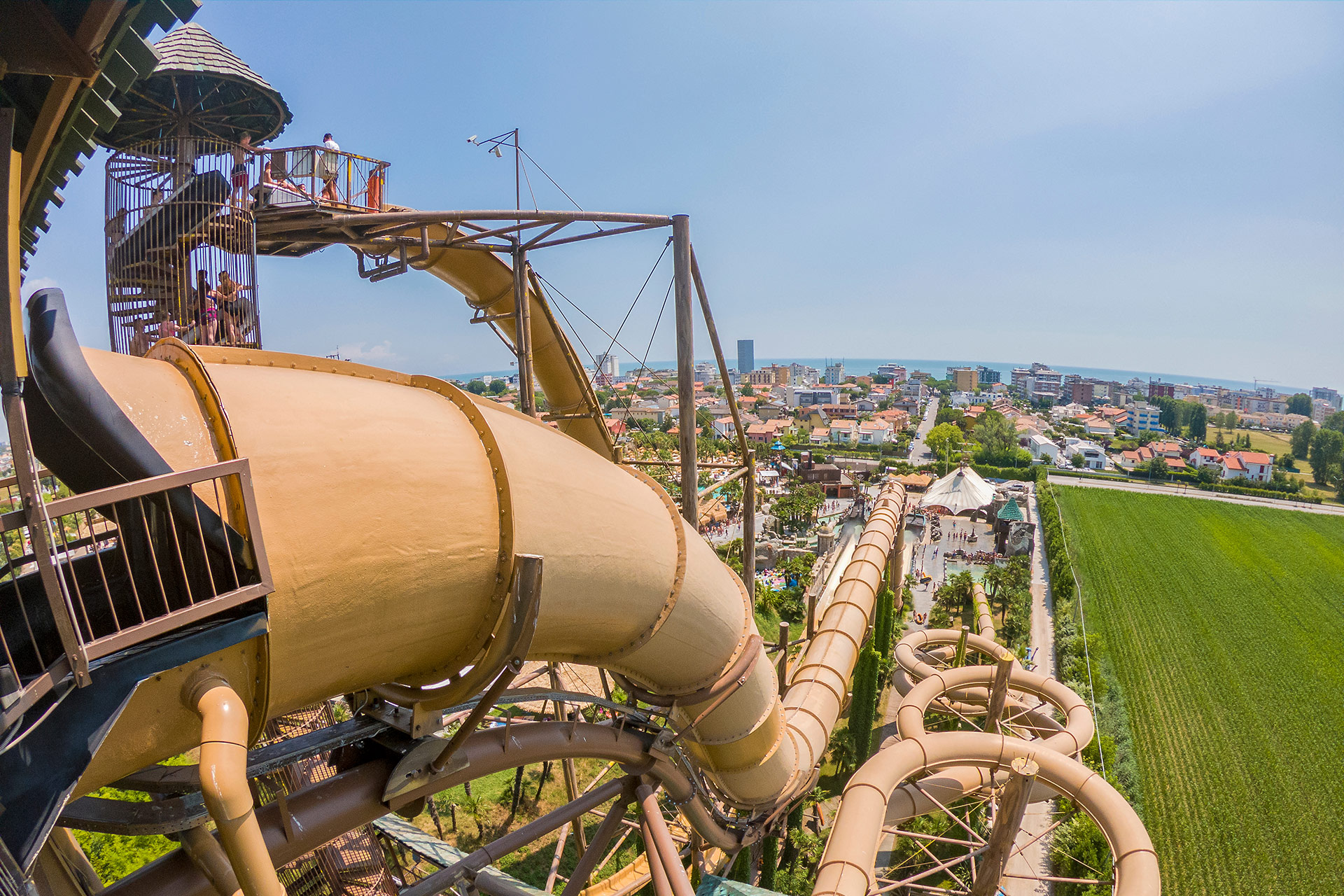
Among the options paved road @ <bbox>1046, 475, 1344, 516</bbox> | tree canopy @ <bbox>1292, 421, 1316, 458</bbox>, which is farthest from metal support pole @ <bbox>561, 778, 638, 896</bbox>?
tree canopy @ <bbox>1292, 421, 1316, 458</bbox>

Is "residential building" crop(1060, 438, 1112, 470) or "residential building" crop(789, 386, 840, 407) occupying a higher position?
"residential building" crop(789, 386, 840, 407)

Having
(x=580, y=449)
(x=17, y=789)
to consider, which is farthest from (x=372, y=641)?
(x=580, y=449)

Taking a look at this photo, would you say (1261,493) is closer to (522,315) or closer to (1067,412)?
(522,315)

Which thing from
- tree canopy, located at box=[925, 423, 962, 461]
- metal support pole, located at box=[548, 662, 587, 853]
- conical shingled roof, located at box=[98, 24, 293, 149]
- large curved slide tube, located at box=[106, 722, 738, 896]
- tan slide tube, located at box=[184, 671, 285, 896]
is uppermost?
conical shingled roof, located at box=[98, 24, 293, 149]

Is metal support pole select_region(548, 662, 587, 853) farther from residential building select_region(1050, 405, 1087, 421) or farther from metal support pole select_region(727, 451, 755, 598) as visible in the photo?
residential building select_region(1050, 405, 1087, 421)

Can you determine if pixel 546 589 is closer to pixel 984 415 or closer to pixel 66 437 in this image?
pixel 66 437


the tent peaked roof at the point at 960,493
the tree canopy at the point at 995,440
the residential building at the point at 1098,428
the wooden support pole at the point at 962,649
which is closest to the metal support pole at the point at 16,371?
the wooden support pole at the point at 962,649

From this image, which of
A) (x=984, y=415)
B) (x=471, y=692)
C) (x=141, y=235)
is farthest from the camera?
(x=984, y=415)
